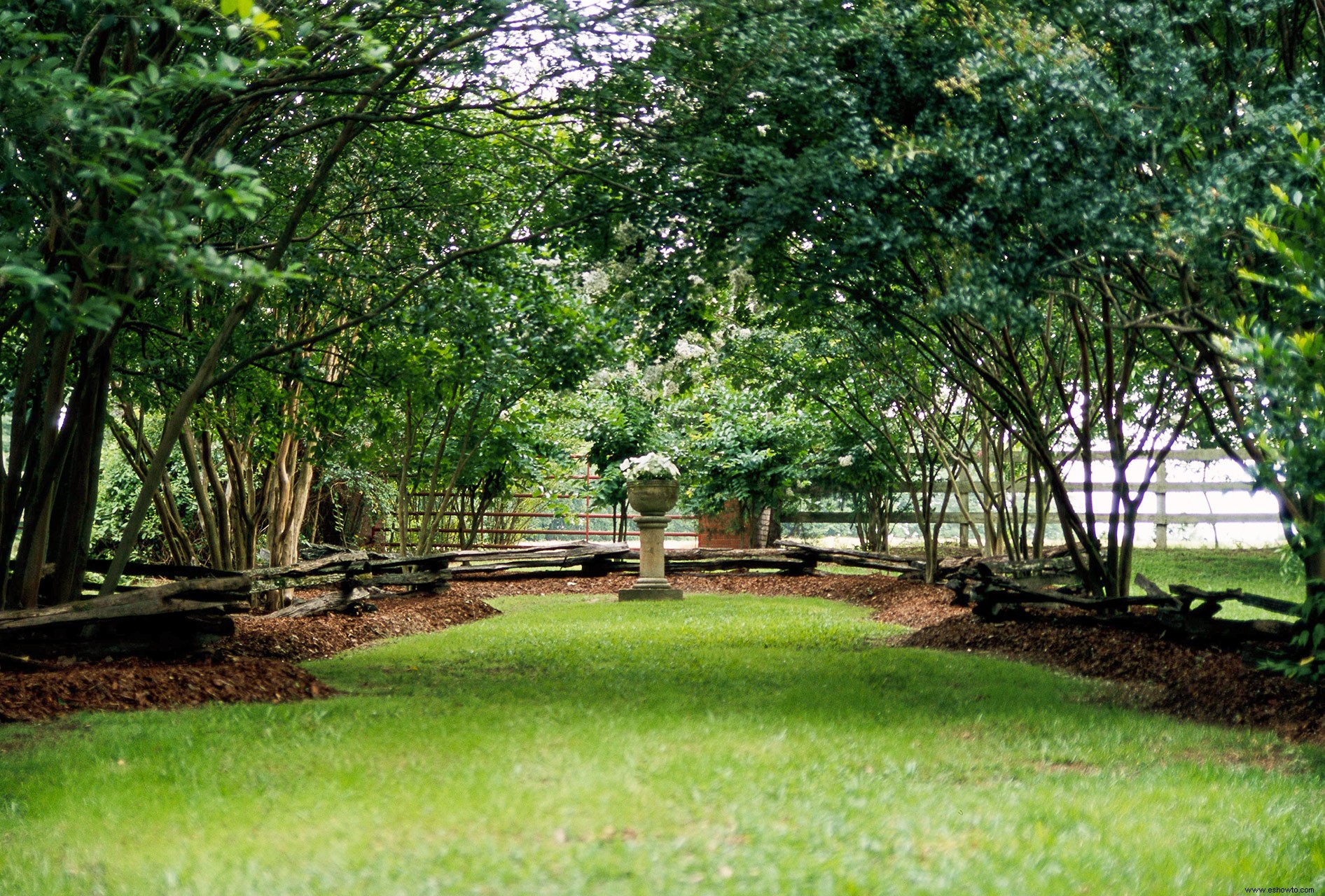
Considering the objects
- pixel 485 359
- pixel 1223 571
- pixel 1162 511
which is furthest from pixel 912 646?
pixel 1162 511

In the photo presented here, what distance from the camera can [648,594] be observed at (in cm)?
1596

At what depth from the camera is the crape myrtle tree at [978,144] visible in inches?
259

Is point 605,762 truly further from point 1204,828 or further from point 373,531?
point 373,531

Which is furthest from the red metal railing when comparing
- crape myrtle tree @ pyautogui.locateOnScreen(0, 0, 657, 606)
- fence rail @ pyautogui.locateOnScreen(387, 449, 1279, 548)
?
crape myrtle tree @ pyautogui.locateOnScreen(0, 0, 657, 606)

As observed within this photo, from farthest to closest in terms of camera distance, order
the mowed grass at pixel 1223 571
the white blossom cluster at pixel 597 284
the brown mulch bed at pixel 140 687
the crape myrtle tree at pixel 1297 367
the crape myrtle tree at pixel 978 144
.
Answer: the mowed grass at pixel 1223 571, the white blossom cluster at pixel 597 284, the brown mulch bed at pixel 140 687, the crape myrtle tree at pixel 978 144, the crape myrtle tree at pixel 1297 367

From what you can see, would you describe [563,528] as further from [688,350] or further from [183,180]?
[183,180]

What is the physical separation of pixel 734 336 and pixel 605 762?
1013 cm

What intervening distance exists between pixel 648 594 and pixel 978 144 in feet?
32.9

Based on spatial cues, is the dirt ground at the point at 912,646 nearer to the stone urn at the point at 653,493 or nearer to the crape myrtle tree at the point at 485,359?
the crape myrtle tree at the point at 485,359

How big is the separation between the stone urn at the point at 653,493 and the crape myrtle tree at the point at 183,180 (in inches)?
262

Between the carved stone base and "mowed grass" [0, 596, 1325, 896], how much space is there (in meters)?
7.93

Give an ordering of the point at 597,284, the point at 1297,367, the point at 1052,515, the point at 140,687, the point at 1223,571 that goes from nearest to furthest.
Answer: the point at 1297,367 < the point at 140,687 < the point at 597,284 < the point at 1223,571 < the point at 1052,515

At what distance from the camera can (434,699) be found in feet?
23.9

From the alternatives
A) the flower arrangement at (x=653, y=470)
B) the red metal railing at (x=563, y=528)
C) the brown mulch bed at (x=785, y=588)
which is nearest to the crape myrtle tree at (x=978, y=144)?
the brown mulch bed at (x=785, y=588)
